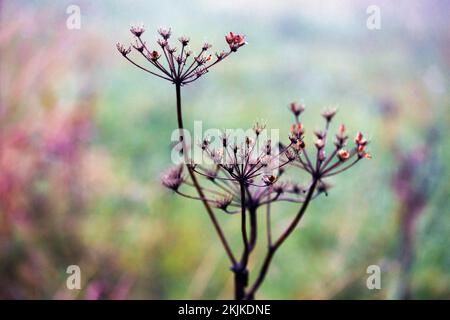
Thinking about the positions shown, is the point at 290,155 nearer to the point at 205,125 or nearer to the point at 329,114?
the point at 329,114

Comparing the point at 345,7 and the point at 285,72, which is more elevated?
the point at 345,7

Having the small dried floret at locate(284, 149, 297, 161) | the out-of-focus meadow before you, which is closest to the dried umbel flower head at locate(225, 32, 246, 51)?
the small dried floret at locate(284, 149, 297, 161)

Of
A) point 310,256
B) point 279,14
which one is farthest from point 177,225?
point 279,14

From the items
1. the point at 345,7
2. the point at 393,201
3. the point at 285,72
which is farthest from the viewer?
the point at 345,7

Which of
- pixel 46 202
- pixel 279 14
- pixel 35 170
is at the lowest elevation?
pixel 46 202

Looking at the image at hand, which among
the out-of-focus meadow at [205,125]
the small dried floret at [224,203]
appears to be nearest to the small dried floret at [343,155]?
the small dried floret at [224,203]

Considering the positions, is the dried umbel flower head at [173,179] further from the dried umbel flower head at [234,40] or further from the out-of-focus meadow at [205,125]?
the out-of-focus meadow at [205,125]

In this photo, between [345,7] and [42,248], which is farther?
[345,7]

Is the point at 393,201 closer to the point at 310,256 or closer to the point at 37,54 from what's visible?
the point at 310,256

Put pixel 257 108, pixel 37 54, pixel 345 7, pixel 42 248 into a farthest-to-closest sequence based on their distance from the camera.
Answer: pixel 345 7, pixel 257 108, pixel 37 54, pixel 42 248

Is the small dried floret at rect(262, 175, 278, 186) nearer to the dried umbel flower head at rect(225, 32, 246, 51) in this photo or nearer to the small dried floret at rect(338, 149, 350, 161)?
the small dried floret at rect(338, 149, 350, 161)
